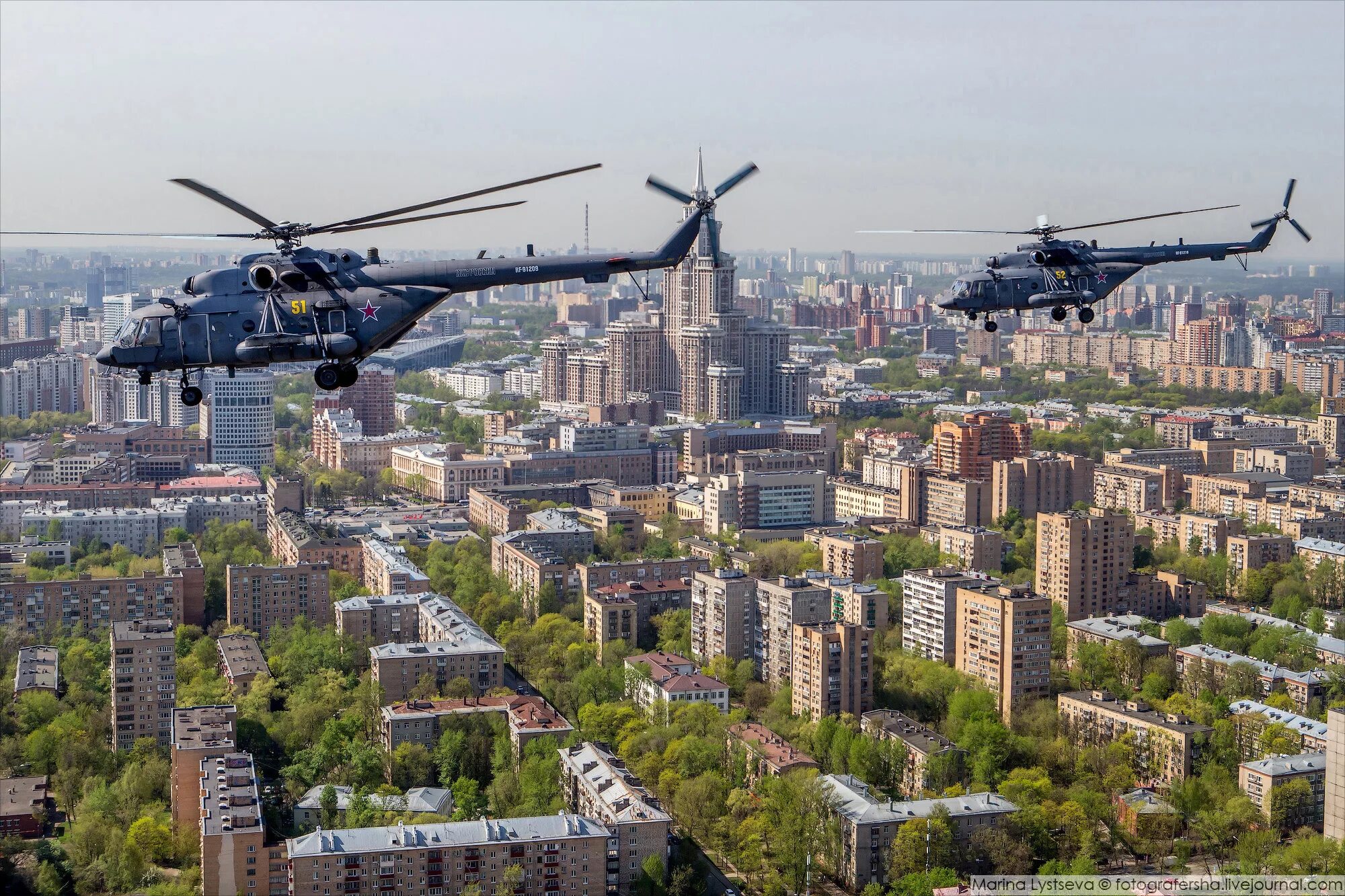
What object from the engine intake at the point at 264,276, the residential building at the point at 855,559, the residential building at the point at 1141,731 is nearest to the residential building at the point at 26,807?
the engine intake at the point at 264,276

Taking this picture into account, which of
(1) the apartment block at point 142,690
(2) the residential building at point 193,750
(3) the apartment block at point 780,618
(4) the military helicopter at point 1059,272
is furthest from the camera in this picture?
(3) the apartment block at point 780,618

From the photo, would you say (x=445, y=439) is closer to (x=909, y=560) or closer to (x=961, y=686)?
(x=909, y=560)

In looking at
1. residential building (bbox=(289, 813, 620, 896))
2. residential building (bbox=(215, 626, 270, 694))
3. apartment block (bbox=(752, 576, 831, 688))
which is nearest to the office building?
residential building (bbox=(215, 626, 270, 694))

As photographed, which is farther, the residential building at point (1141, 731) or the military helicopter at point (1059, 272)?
the residential building at point (1141, 731)

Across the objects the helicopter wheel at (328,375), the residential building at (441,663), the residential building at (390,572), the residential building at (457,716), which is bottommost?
the residential building at (457,716)

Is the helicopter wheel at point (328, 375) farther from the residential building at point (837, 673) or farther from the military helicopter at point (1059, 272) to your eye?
the residential building at point (837, 673)

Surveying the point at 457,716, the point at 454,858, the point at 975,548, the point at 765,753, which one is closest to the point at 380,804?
the point at 454,858
